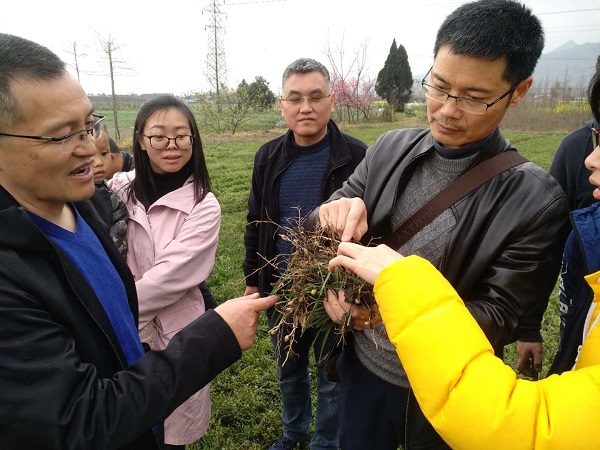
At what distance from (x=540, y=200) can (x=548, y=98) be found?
34.0 m

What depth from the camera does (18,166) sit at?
4.17 feet

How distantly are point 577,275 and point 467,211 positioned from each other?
1.91ft

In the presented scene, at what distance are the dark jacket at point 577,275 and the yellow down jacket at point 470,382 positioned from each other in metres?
0.40

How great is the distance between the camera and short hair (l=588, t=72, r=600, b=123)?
4.82ft

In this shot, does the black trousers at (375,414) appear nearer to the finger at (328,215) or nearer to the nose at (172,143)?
the finger at (328,215)

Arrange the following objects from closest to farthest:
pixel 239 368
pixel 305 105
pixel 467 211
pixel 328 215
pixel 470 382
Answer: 1. pixel 470 382
2. pixel 467 211
3. pixel 328 215
4. pixel 305 105
5. pixel 239 368

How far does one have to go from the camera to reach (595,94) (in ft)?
4.96

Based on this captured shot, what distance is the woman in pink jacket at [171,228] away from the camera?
227cm

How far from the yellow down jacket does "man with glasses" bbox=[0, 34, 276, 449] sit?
0.65 m

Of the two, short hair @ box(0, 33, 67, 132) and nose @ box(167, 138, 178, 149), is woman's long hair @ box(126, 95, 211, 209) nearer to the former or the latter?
nose @ box(167, 138, 178, 149)

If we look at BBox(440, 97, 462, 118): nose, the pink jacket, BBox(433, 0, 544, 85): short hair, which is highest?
BBox(433, 0, 544, 85): short hair

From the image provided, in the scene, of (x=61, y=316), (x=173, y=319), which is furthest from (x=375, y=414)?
(x=61, y=316)

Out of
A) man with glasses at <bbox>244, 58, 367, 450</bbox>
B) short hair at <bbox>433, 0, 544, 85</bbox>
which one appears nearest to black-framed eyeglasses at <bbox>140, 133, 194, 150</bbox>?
man with glasses at <bbox>244, 58, 367, 450</bbox>

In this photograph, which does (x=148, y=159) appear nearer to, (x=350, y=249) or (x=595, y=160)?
(x=350, y=249)
